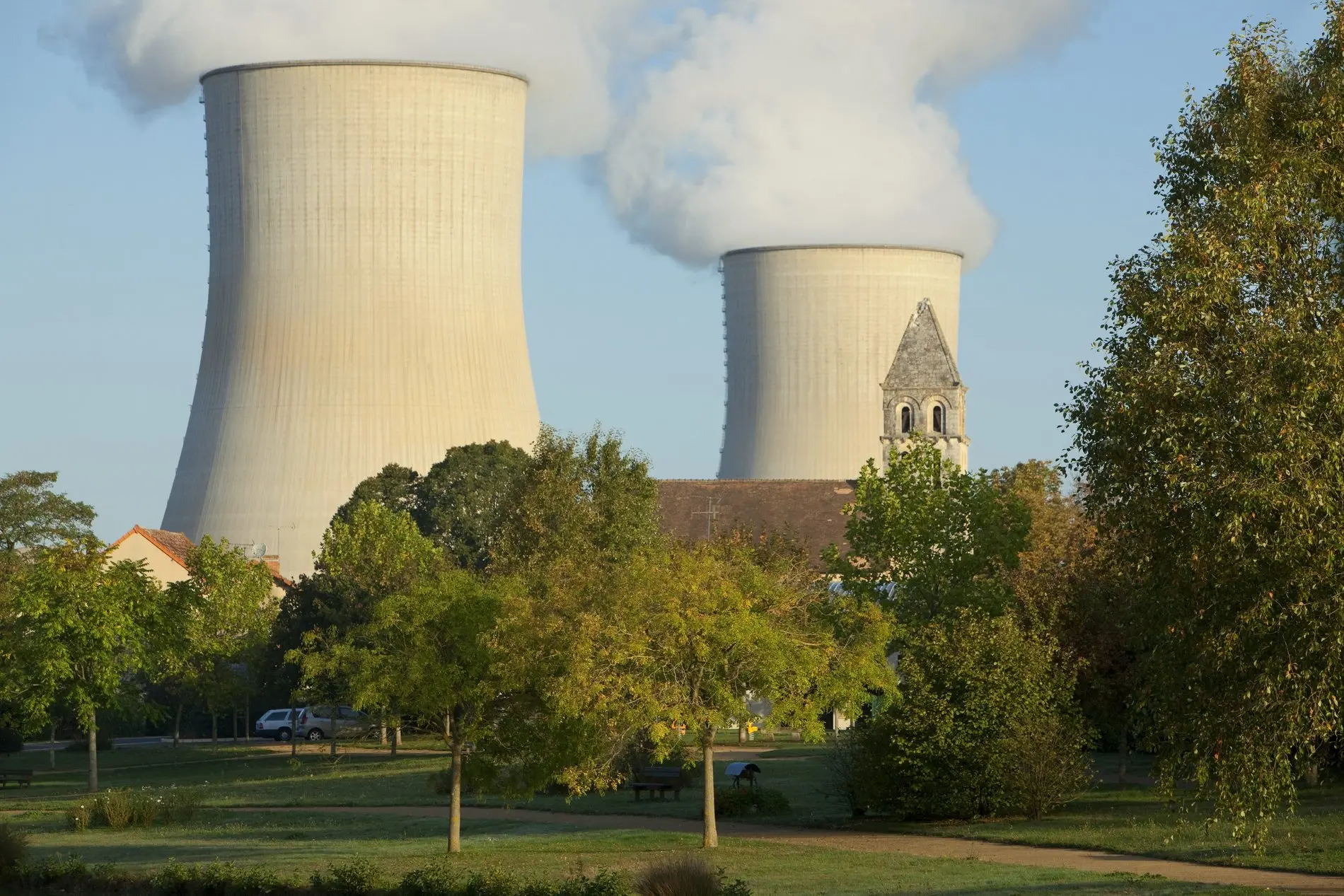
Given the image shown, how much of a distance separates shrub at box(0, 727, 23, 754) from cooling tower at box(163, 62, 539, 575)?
917 centimetres

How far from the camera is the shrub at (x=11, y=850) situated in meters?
23.4

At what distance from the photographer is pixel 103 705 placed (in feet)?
128

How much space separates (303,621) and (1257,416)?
1447 inches

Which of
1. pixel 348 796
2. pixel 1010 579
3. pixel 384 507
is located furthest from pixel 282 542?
pixel 1010 579

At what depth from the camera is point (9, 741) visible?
176ft

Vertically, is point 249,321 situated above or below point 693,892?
above

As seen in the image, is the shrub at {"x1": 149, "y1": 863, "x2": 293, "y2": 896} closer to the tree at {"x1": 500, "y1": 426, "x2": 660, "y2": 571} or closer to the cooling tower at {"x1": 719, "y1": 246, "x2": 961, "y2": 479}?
the tree at {"x1": 500, "y1": 426, "x2": 660, "y2": 571}

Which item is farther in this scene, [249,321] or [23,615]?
[249,321]

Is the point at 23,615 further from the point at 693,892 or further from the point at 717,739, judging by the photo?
the point at 693,892

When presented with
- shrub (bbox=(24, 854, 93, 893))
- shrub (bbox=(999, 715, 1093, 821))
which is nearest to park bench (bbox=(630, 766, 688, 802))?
shrub (bbox=(999, 715, 1093, 821))

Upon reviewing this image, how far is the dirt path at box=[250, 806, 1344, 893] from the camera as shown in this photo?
1919cm

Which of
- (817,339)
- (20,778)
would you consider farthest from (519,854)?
(817,339)

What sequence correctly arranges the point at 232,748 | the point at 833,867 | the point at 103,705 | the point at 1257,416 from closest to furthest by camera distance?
the point at 1257,416, the point at 833,867, the point at 103,705, the point at 232,748

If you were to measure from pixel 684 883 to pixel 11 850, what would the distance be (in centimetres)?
1022
